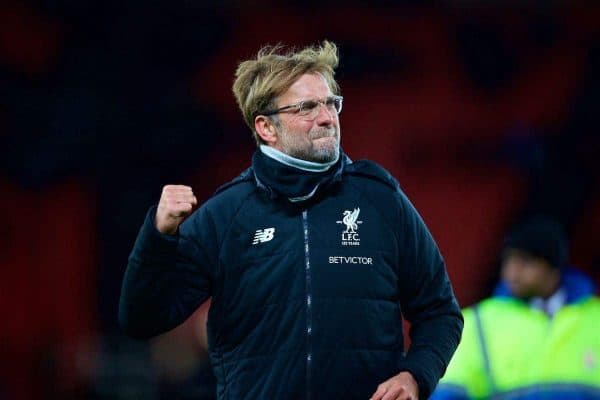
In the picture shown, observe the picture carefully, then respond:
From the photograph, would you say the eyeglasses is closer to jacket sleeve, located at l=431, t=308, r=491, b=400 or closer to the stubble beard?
the stubble beard

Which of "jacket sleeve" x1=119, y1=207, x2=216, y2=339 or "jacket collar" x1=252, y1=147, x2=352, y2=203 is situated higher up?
"jacket collar" x1=252, y1=147, x2=352, y2=203

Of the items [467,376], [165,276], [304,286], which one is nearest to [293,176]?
[304,286]

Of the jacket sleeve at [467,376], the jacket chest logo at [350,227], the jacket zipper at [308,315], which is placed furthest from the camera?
the jacket sleeve at [467,376]

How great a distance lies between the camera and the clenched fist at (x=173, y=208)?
327cm

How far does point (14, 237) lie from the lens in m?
8.13

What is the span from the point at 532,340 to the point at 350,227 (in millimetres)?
1510

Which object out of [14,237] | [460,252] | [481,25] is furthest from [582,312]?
[14,237]

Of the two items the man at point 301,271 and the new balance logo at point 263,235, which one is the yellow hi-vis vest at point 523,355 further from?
the new balance logo at point 263,235

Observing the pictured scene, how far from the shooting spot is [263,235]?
341cm

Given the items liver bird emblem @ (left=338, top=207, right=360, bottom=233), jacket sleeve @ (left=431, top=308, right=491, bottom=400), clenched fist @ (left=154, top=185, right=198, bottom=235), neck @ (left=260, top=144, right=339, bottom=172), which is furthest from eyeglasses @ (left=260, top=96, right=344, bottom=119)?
jacket sleeve @ (left=431, top=308, right=491, bottom=400)

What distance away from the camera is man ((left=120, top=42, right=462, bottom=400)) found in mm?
3281

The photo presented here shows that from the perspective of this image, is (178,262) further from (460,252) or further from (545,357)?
(460,252)

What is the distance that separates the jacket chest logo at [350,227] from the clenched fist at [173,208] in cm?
41

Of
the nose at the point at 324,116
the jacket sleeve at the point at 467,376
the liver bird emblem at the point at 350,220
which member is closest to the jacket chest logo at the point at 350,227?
the liver bird emblem at the point at 350,220
